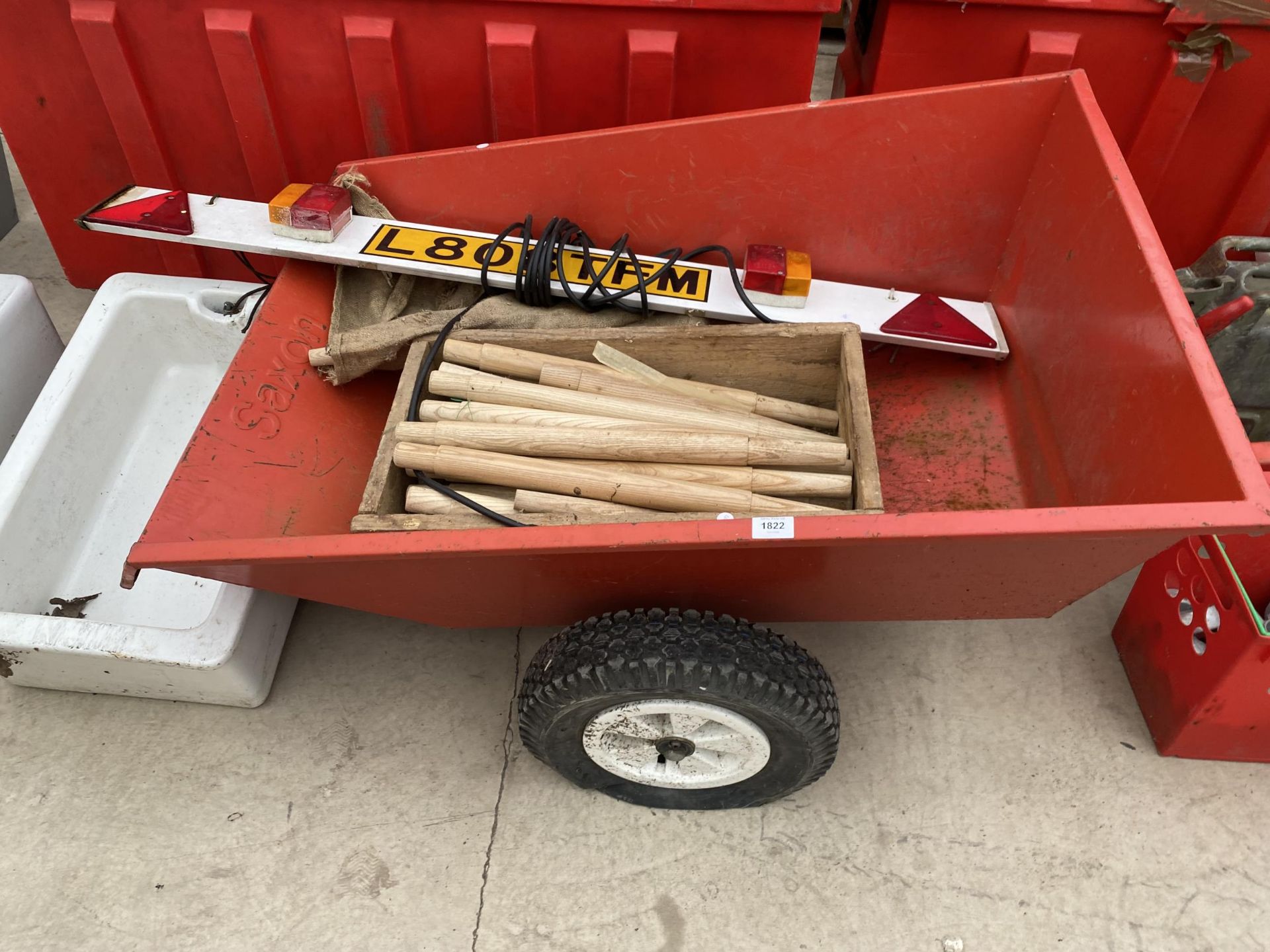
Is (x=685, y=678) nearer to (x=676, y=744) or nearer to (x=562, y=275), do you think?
(x=676, y=744)

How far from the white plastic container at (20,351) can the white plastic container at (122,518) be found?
0.70 feet

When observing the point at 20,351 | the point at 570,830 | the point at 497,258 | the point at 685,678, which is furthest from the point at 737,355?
the point at 20,351

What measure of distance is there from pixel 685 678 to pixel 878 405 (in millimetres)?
1077

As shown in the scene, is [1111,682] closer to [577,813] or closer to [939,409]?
[939,409]

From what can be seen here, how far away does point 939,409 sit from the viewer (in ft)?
7.68

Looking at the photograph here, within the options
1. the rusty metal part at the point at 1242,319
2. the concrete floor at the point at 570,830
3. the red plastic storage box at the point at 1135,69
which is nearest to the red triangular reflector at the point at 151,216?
the concrete floor at the point at 570,830

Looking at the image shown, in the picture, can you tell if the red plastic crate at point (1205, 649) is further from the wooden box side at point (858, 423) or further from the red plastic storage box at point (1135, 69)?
the red plastic storage box at point (1135, 69)

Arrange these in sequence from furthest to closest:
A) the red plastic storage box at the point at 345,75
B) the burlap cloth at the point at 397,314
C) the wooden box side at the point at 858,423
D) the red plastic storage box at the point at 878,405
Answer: the red plastic storage box at the point at 345,75 → the burlap cloth at the point at 397,314 → the wooden box side at the point at 858,423 → the red plastic storage box at the point at 878,405

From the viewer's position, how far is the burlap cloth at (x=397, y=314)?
7.07 ft

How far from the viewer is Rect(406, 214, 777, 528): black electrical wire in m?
2.17

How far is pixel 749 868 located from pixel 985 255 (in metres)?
1.68

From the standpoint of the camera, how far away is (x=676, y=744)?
186 cm

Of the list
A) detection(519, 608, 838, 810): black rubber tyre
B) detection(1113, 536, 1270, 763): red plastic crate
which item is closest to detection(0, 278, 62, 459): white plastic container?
detection(519, 608, 838, 810): black rubber tyre

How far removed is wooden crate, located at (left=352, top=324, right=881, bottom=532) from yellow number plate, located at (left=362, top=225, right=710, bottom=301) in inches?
5.2
